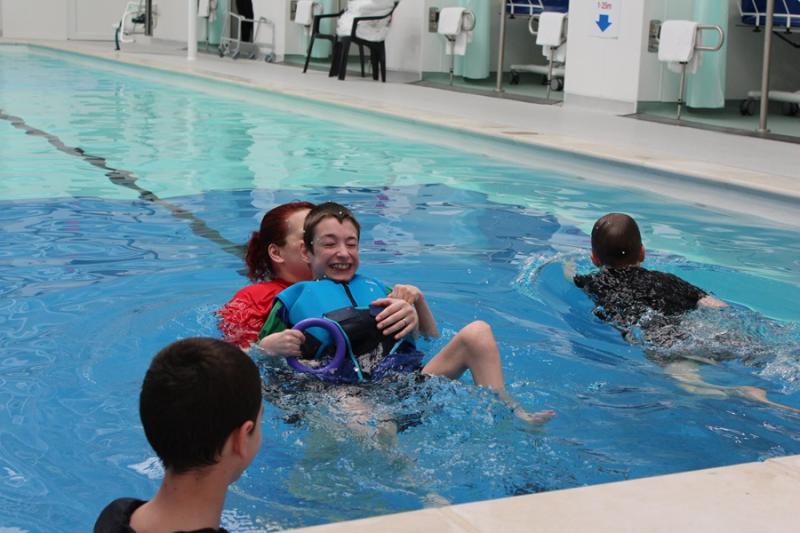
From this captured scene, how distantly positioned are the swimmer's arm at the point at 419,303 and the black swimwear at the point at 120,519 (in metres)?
1.59

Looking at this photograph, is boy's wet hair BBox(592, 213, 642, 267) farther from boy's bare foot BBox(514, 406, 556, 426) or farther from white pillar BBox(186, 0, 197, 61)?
white pillar BBox(186, 0, 197, 61)

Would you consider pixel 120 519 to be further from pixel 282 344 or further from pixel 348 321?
pixel 348 321

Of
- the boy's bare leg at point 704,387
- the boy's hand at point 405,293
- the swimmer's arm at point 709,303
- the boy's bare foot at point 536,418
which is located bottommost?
the boy's bare leg at point 704,387

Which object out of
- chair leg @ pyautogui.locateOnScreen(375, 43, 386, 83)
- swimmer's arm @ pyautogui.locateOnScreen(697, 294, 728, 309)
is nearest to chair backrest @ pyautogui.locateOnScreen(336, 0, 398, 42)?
chair leg @ pyautogui.locateOnScreen(375, 43, 386, 83)

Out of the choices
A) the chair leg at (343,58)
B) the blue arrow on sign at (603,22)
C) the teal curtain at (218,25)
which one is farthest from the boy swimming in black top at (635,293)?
the teal curtain at (218,25)

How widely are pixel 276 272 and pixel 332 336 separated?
1.85ft

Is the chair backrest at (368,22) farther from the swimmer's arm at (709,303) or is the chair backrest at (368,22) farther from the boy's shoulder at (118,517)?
the boy's shoulder at (118,517)

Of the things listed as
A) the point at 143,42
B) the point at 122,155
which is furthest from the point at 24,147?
the point at 143,42

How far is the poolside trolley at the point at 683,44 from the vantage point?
429 inches

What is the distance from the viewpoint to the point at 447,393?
340 centimetres

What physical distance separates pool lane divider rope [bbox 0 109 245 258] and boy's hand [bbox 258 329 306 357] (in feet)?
8.68

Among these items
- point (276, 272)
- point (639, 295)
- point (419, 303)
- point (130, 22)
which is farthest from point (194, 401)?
point (130, 22)

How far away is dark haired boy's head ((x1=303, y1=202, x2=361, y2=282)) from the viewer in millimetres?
3506

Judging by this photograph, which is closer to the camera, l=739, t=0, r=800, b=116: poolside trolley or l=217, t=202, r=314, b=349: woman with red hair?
l=217, t=202, r=314, b=349: woman with red hair
